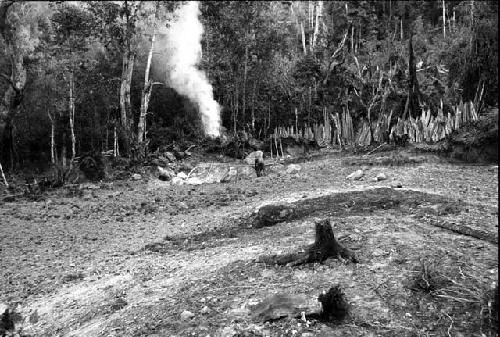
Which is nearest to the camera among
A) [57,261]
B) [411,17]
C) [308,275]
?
[308,275]

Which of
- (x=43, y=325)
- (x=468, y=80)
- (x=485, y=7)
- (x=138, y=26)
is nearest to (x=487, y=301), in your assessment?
(x=43, y=325)

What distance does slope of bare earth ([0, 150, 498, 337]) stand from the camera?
11.3 feet

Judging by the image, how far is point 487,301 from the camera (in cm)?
310

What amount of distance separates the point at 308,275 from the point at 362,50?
98.1ft

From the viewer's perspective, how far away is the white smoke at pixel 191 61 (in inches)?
963

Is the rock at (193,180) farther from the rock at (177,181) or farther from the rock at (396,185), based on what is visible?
the rock at (396,185)

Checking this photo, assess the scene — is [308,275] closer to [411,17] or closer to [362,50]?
[362,50]

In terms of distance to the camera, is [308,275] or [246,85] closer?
[308,275]

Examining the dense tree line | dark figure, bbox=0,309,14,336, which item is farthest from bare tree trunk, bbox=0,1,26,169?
dark figure, bbox=0,309,14,336

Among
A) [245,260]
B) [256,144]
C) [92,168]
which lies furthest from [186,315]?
[256,144]

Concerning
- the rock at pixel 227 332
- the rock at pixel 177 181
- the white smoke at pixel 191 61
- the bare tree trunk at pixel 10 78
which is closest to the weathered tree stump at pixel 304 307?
the rock at pixel 227 332

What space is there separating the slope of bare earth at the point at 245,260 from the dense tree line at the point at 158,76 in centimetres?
825

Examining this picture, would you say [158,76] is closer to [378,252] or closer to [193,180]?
[193,180]

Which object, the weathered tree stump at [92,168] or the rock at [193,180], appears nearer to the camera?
the rock at [193,180]
